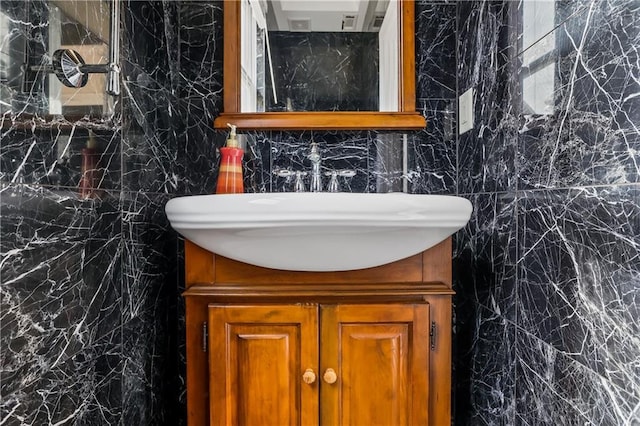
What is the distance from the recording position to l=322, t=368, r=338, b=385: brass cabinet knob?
0.95 metres

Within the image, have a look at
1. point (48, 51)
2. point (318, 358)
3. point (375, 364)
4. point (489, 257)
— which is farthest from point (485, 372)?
point (48, 51)

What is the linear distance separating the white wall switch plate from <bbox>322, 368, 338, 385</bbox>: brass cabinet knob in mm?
824

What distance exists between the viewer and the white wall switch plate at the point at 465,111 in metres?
1.31

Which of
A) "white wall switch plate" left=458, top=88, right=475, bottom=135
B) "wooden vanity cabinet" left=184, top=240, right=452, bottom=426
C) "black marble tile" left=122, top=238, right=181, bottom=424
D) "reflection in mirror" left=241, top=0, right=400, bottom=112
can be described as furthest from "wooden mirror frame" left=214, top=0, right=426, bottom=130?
"wooden vanity cabinet" left=184, top=240, right=452, bottom=426

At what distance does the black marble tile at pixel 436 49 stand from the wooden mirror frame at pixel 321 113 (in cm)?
5

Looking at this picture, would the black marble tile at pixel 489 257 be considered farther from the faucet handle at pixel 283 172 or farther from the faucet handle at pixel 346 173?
the faucet handle at pixel 283 172

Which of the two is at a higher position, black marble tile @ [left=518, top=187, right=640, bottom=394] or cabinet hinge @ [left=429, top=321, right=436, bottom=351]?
black marble tile @ [left=518, top=187, right=640, bottom=394]

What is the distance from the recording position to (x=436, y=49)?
1.43m

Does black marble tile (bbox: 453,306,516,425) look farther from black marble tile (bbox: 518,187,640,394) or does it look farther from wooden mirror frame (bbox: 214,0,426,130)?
wooden mirror frame (bbox: 214,0,426,130)

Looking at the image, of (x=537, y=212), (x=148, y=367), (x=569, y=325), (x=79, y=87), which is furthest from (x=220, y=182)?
(x=569, y=325)

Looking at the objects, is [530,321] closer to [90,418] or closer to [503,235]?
[503,235]

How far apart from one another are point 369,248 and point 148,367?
77 centimetres

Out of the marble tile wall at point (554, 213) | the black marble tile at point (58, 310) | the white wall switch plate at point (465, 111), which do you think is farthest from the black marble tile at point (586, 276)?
the black marble tile at point (58, 310)

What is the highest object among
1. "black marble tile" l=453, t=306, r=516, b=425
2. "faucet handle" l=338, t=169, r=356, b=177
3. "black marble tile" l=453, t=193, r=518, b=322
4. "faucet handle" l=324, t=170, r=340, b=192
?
"faucet handle" l=338, t=169, r=356, b=177
